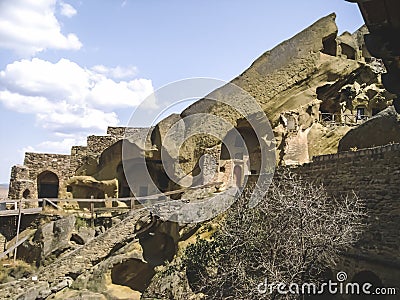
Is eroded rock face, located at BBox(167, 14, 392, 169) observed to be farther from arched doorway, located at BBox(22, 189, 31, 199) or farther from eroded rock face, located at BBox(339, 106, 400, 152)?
arched doorway, located at BBox(22, 189, 31, 199)

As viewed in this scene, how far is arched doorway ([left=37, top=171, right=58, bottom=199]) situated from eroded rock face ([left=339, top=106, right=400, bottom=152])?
1714cm

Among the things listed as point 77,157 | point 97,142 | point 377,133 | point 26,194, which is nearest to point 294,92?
point 377,133

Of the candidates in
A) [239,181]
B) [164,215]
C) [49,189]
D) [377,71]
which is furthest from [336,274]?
[49,189]

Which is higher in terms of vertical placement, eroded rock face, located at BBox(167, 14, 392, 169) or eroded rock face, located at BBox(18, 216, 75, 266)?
eroded rock face, located at BBox(167, 14, 392, 169)

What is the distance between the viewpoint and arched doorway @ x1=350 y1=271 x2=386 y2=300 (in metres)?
7.22

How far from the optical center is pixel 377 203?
7832 millimetres

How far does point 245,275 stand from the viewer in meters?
8.41

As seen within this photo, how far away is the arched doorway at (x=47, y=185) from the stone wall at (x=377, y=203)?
18.3 meters

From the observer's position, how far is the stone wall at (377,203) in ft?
23.8

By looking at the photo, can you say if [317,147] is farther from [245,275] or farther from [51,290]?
[51,290]

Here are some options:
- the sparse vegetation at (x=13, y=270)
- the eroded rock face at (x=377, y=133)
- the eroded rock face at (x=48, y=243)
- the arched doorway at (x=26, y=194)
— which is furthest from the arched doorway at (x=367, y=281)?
the arched doorway at (x=26, y=194)

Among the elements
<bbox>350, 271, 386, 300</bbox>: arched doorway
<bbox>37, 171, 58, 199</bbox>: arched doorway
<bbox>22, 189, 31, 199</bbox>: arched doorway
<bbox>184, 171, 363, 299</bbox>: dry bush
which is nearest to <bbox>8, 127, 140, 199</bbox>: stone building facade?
<bbox>37, 171, 58, 199</bbox>: arched doorway

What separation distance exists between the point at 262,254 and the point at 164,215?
663cm

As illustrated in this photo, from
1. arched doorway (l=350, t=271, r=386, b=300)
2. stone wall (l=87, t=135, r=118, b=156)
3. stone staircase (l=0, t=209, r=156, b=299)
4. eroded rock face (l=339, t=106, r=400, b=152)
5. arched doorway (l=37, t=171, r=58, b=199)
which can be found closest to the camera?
arched doorway (l=350, t=271, r=386, b=300)
